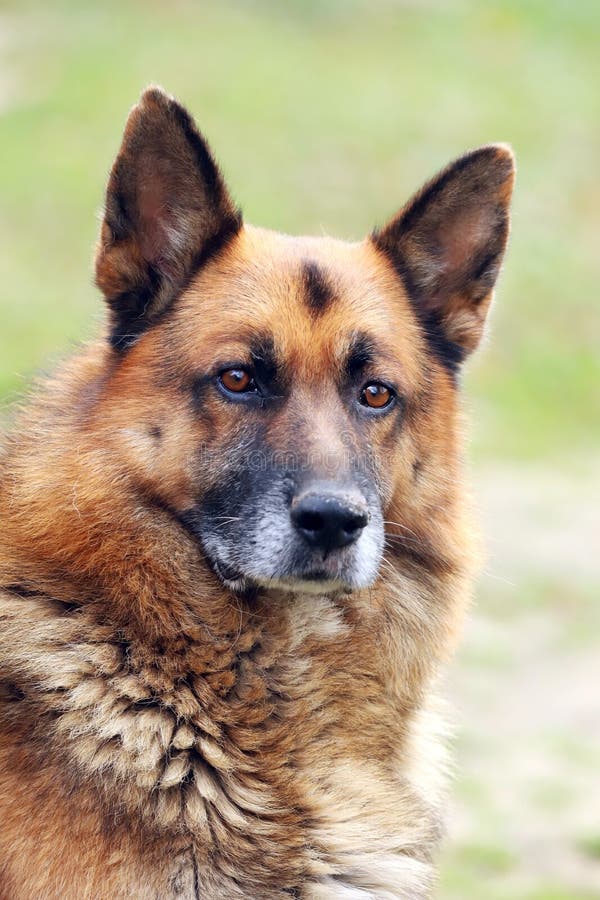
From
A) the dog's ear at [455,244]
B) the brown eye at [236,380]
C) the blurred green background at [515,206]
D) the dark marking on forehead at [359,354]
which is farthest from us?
the blurred green background at [515,206]

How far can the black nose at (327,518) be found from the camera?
12.9 feet

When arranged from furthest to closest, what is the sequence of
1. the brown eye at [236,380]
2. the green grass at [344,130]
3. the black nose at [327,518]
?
the green grass at [344,130] < the brown eye at [236,380] < the black nose at [327,518]

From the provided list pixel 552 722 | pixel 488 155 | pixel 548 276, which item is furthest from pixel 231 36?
pixel 488 155

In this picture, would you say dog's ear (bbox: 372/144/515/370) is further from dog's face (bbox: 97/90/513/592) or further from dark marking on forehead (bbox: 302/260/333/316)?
dark marking on forehead (bbox: 302/260/333/316)

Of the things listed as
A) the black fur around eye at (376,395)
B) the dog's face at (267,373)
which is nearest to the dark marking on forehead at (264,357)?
the dog's face at (267,373)

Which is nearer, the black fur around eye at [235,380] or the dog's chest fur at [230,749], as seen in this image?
the dog's chest fur at [230,749]

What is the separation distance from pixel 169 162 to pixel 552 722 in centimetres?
587

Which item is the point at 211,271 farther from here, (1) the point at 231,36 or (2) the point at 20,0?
(2) the point at 20,0

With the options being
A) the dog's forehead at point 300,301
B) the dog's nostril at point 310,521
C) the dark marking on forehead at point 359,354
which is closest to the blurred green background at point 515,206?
the dog's forehead at point 300,301

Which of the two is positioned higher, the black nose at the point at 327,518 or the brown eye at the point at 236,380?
the brown eye at the point at 236,380

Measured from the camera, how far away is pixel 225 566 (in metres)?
4.15

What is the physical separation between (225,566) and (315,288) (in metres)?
1.06

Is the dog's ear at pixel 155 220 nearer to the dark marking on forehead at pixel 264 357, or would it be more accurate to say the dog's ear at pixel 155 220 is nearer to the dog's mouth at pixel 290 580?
the dark marking on forehead at pixel 264 357

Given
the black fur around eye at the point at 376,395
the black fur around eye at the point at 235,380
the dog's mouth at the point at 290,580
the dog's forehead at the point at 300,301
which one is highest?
the dog's forehead at the point at 300,301
